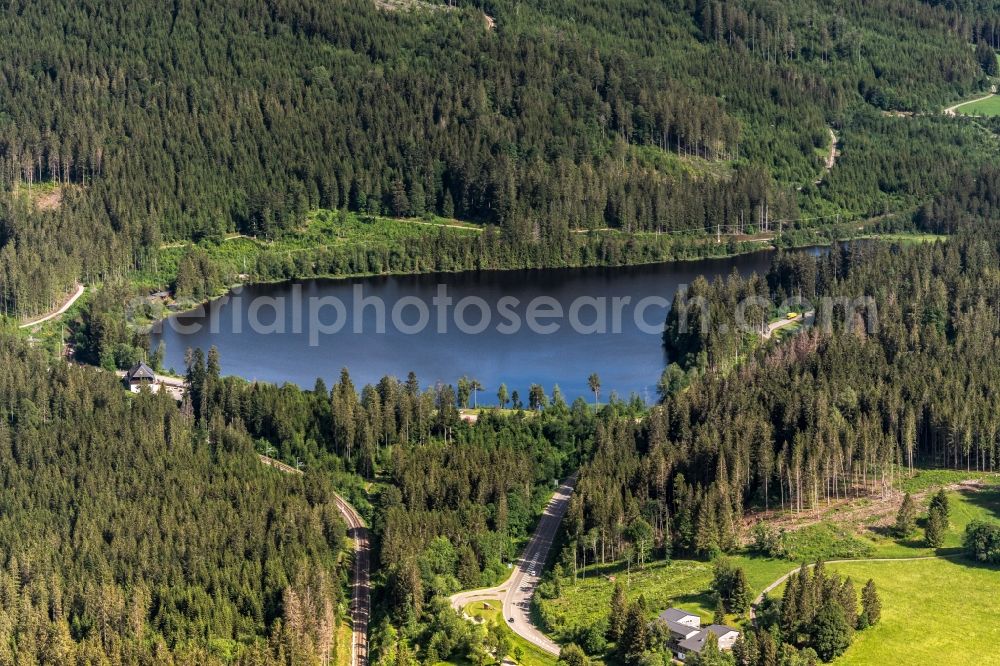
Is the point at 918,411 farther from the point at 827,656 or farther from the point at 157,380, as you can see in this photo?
the point at 157,380

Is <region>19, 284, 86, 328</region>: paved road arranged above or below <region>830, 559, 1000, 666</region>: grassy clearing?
above

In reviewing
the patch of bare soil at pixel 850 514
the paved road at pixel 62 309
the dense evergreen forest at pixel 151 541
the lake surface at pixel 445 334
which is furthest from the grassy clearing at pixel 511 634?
the paved road at pixel 62 309

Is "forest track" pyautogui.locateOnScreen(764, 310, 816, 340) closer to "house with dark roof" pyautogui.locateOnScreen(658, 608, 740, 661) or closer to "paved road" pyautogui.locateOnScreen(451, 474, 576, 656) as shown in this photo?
"paved road" pyautogui.locateOnScreen(451, 474, 576, 656)

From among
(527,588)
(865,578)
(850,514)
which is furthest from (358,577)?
(850,514)

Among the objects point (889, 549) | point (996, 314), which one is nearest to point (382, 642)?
point (889, 549)

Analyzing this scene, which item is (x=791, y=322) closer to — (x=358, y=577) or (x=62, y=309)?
(x=358, y=577)

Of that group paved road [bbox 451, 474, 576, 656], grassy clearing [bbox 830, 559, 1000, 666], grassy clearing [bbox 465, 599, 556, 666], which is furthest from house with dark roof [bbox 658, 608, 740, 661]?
grassy clearing [bbox 465, 599, 556, 666]
